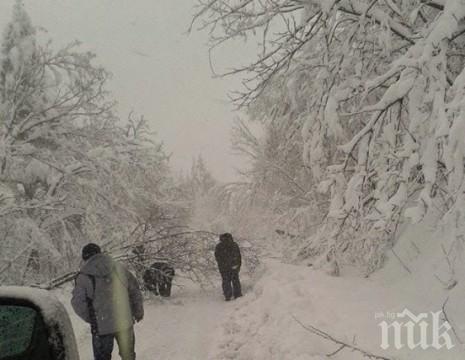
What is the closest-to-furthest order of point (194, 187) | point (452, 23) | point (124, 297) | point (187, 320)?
point (452, 23) < point (124, 297) < point (187, 320) < point (194, 187)

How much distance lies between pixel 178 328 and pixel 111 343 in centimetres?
343

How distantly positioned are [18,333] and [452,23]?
453 centimetres

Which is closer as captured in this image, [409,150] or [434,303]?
[409,150]

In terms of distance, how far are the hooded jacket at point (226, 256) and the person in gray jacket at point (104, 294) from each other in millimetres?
6266

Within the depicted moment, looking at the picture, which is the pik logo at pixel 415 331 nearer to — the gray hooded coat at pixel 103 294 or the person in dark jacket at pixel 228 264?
the gray hooded coat at pixel 103 294

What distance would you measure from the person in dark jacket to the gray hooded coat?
250 inches

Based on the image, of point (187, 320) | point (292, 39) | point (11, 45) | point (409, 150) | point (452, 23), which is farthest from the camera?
point (11, 45)

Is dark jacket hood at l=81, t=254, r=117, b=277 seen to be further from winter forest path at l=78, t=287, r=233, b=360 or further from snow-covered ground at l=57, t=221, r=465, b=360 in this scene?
winter forest path at l=78, t=287, r=233, b=360

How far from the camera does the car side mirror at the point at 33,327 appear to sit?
154 centimetres

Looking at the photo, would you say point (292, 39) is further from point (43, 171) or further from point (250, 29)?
point (43, 171)

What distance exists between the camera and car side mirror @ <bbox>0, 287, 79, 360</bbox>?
1.54 meters

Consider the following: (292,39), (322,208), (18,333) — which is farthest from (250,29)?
(322,208)

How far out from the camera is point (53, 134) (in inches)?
544

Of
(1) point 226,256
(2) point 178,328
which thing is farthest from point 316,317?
(1) point 226,256
